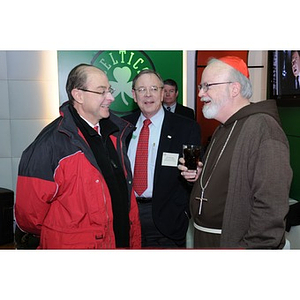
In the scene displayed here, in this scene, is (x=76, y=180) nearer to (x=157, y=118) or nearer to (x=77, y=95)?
(x=77, y=95)

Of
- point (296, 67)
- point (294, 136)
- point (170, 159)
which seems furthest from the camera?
point (294, 136)

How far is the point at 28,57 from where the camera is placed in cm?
312

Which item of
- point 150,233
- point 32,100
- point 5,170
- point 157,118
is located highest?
point 32,100

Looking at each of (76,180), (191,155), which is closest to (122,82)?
(191,155)

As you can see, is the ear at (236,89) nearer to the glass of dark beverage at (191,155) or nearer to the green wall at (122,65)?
the glass of dark beverage at (191,155)

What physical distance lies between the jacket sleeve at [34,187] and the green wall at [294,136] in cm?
194

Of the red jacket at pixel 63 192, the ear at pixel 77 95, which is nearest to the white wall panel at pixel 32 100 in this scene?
the ear at pixel 77 95

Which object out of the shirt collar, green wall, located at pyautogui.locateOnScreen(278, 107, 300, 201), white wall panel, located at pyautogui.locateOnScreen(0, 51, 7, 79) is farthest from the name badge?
white wall panel, located at pyautogui.locateOnScreen(0, 51, 7, 79)

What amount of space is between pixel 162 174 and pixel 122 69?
1.42 meters

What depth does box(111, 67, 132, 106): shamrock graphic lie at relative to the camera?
2977mm

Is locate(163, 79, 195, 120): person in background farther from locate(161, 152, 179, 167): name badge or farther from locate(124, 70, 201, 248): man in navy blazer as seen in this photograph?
locate(161, 152, 179, 167): name badge

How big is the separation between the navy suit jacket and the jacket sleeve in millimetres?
716

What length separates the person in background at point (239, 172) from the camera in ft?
3.83

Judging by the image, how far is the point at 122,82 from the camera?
119 inches
